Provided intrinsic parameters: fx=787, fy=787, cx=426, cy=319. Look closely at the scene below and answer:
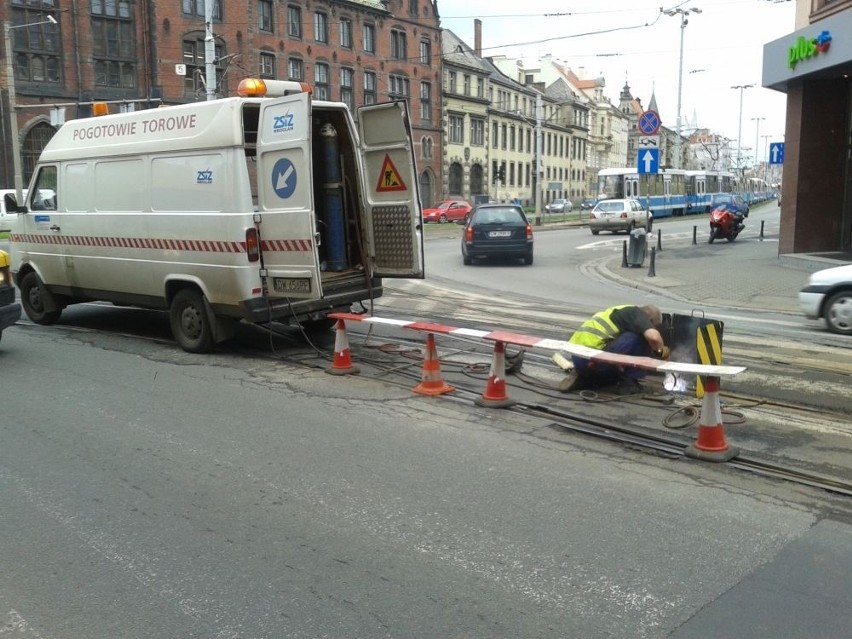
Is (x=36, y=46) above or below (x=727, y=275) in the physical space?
above

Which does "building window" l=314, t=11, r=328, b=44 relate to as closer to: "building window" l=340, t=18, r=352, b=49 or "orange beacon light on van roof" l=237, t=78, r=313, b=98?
"building window" l=340, t=18, r=352, b=49

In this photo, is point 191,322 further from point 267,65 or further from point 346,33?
point 346,33

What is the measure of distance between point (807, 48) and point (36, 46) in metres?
38.7

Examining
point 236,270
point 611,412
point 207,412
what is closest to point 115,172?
point 236,270

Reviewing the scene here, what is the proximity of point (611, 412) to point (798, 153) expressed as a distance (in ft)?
52.9

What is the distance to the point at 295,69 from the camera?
5341cm

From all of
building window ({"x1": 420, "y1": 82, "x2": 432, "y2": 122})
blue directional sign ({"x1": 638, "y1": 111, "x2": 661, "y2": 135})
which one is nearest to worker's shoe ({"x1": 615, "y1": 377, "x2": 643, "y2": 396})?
blue directional sign ({"x1": 638, "y1": 111, "x2": 661, "y2": 135})

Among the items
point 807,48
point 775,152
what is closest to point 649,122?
point 807,48

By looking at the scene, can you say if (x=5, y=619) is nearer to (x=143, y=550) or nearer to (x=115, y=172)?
(x=143, y=550)

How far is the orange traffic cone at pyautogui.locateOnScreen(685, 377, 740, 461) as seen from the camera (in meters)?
5.57

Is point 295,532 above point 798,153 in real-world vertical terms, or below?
below

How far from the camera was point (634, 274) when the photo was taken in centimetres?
1902

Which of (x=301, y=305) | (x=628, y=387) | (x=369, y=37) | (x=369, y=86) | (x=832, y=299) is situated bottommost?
(x=628, y=387)

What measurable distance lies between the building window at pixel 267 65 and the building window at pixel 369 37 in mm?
9741
